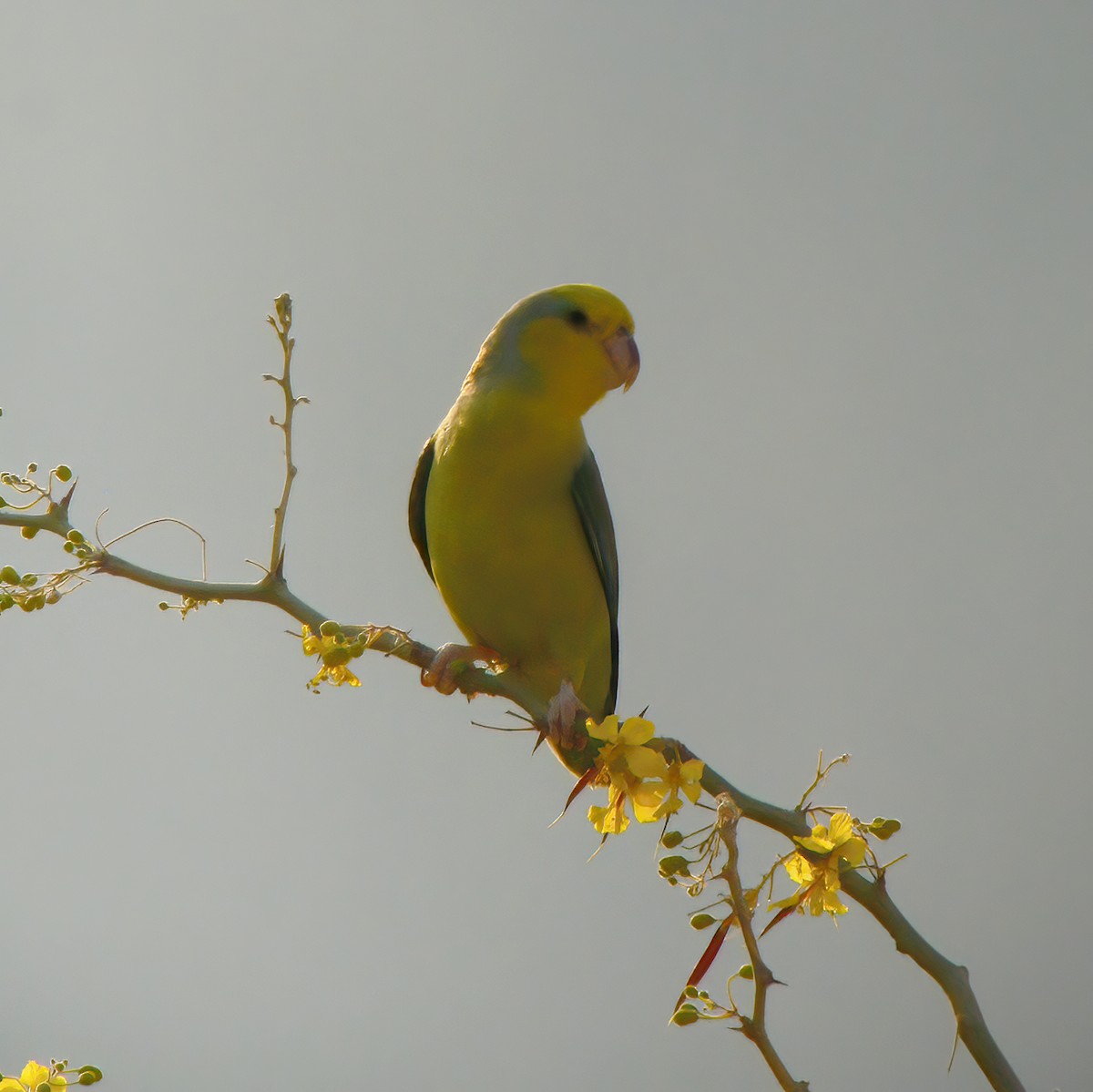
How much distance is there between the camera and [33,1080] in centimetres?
178

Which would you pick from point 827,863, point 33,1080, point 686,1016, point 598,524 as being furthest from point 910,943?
point 598,524

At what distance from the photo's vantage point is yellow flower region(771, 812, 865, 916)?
1.60m

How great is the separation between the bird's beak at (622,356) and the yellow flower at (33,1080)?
9.49ft

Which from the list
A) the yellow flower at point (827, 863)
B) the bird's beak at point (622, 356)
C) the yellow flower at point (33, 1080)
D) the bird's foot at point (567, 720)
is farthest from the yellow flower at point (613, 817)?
the bird's beak at point (622, 356)

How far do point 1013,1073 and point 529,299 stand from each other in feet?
10.6

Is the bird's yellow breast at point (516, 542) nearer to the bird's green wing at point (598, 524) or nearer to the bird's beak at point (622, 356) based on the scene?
the bird's green wing at point (598, 524)

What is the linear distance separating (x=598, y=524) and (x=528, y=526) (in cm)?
32

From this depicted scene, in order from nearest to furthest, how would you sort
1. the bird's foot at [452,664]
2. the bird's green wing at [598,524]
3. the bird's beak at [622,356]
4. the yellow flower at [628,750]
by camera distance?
the yellow flower at [628,750], the bird's foot at [452,664], the bird's green wing at [598,524], the bird's beak at [622,356]

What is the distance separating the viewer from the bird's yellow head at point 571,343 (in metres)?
3.89

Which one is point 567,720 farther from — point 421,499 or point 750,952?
point 421,499

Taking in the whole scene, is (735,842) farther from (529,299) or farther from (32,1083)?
(529,299)

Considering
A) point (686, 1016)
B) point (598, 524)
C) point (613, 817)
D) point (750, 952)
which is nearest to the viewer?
point (750, 952)

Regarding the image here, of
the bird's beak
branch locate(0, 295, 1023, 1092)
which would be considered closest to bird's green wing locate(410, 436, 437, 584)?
the bird's beak

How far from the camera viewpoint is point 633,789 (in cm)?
163
